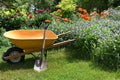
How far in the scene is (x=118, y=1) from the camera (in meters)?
13.3

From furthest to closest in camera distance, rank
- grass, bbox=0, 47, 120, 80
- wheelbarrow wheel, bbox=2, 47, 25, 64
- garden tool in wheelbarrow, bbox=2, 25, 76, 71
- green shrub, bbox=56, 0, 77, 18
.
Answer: green shrub, bbox=56, 0, 77, 18, wheelbarrow wheel, bbox=2, 47, 25, 64, garden tool in wheelbarrow, bbox=2, 25, 76, 71, grass, bbox=0, 47, 120, 80

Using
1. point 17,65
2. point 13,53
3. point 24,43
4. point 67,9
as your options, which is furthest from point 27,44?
point 67,9

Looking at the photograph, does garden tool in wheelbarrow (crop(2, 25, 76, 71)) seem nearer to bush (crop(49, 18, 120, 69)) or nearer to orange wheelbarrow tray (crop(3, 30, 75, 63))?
orange wheelbarrow tray (crop(3, 30, 75, 63))

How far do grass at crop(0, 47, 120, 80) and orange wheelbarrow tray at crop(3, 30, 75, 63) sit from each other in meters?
0.25

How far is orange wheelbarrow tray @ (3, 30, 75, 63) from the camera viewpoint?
679cm

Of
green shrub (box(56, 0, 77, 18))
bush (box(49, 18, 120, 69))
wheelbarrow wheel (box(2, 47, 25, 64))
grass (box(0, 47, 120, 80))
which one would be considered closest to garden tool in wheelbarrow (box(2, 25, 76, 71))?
wheelbarrow wheel (box(2, 47, 25, 64))

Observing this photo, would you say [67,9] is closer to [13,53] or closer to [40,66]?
[13,53]

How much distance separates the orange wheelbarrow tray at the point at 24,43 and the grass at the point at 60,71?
0.25 metres

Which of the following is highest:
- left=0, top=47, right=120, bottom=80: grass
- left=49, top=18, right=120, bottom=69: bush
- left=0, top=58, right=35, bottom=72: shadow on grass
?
left=49, top=18, right=120, bottom=69: bush

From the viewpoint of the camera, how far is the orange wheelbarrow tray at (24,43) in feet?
22.3

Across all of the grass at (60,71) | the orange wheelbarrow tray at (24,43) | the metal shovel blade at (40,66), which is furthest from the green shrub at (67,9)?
the metal shovel blade at (40,66)

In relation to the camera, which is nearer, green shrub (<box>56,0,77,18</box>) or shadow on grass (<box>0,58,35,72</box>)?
shadow on grass (<box>0,58,35,72</box>)

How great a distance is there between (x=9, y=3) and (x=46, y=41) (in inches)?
111

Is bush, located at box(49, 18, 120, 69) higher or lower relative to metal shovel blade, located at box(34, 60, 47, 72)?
higher
